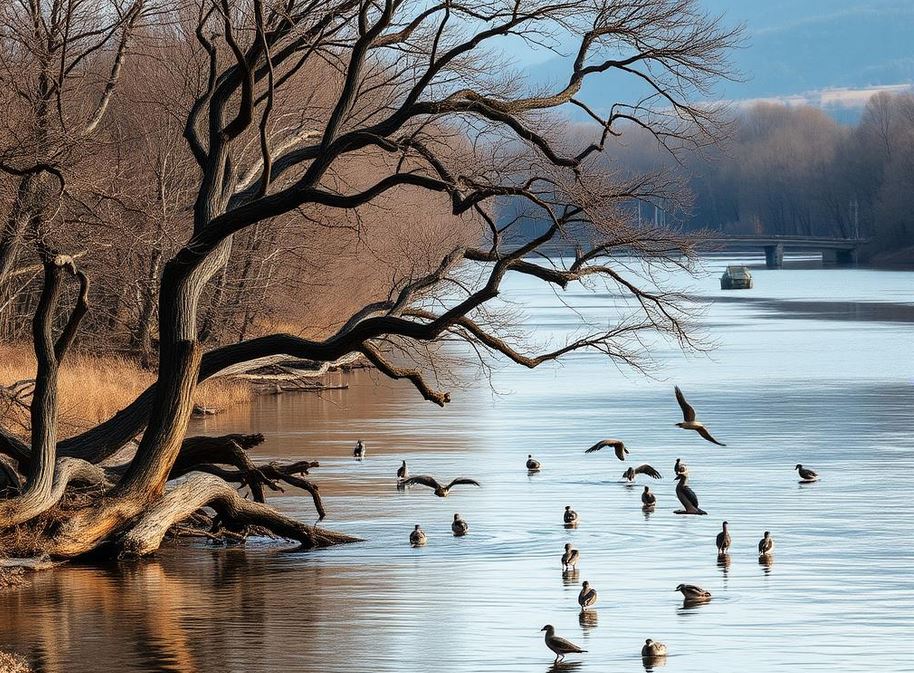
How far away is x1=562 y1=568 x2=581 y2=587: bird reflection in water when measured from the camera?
2191 centimetres

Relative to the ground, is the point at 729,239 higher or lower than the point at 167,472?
higher

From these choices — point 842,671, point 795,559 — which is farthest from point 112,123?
point 842,671

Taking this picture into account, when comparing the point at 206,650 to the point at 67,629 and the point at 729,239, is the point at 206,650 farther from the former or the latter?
the point at 729,239

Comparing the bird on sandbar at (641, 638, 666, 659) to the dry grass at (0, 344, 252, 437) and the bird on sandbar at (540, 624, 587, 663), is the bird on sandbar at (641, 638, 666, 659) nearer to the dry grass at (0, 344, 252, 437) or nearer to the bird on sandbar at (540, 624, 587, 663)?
the bird on sandbar at (540, 624, 587, 663)

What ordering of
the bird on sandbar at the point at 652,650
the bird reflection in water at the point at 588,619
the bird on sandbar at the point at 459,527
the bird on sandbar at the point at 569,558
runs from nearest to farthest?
the bird on sandbar at the point at 652,650 < the bird reflection in water at the point at 588,619 < the bird on sandbar at the point at 569,558 < the bird on sandbar at the point at 459,527

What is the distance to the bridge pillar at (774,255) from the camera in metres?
175

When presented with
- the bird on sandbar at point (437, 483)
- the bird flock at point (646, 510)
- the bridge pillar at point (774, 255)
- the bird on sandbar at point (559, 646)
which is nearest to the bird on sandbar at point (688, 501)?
the bird flock at point (646, 510)

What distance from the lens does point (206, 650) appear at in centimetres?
1780

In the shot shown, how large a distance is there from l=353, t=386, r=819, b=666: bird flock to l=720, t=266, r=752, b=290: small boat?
102 metres

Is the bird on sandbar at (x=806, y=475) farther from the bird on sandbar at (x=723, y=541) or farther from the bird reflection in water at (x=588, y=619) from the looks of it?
the bird reflection in water at (x=588, y=619)

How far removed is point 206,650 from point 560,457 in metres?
19.3

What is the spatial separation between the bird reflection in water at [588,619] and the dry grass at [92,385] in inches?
647

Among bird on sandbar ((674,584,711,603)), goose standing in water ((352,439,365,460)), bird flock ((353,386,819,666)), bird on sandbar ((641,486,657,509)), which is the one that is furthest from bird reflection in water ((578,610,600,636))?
goose standing in water ((352,439,365,460))

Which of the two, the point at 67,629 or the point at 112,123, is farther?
the point at 112,123
